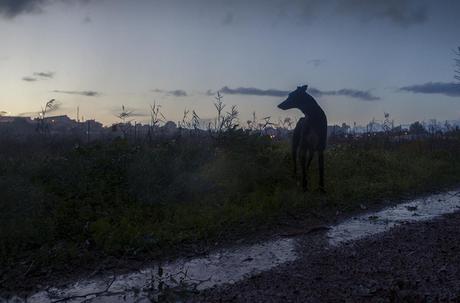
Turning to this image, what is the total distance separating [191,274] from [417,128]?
99.9 feet

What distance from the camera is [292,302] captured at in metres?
4.76

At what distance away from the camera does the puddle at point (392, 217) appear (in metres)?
7.78

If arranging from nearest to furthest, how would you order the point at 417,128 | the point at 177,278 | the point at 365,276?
1. the point at 365,276
2. the point at 177,278
3. the point at 417,128

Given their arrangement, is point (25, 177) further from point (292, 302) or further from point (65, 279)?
point (292, 302)

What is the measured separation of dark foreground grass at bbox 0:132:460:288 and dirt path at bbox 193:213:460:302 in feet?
6.10

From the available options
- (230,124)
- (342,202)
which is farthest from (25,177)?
(342,202)

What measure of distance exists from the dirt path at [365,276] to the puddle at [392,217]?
1.90ft

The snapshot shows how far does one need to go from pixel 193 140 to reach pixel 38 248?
8.01 meters

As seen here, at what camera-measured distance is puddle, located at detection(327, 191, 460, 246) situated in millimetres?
7781

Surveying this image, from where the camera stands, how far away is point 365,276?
5.46 metres

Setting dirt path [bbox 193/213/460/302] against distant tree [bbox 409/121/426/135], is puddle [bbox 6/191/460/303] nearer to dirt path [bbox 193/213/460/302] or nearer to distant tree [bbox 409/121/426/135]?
dirt path [bbox 193/213/460/302]

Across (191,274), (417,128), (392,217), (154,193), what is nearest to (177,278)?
(191,274)

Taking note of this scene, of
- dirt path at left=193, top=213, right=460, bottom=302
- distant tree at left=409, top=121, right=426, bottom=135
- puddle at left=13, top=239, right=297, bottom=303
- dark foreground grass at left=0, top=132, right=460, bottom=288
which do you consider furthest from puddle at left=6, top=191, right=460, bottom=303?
distant tree at left=409, top=121, right=426, bottom=135

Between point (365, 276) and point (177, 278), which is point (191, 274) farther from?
point (365, 276)
